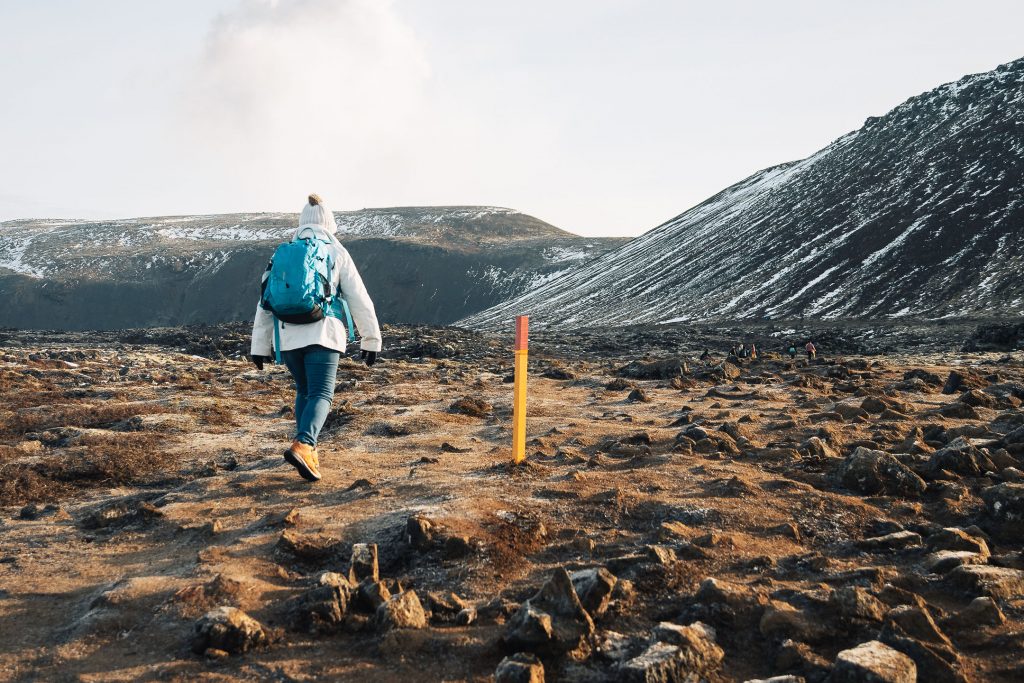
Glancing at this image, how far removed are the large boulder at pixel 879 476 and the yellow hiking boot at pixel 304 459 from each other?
4.53 metres

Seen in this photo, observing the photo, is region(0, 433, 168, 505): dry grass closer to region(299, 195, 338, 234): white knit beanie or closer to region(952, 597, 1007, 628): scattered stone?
region(299, 195, 338, 234): white knit beanie

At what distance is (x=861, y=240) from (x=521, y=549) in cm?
6712

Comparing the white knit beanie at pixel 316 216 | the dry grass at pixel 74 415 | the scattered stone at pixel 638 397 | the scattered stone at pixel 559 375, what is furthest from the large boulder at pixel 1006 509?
the scattered stone at pixel 559 375

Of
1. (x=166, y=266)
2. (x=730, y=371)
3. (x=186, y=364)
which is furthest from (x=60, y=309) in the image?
(x=730, y=371)

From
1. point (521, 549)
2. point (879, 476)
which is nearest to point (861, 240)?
point (879, 476)

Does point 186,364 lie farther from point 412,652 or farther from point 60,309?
point 60,309

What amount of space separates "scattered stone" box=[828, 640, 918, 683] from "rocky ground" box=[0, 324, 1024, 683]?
0.01m

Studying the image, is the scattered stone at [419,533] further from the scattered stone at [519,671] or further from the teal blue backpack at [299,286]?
the teal blue backpack at [299,286]

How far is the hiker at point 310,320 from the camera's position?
243 inches

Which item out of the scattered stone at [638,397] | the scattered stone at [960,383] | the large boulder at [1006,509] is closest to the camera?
the large boulder at [1006,509]

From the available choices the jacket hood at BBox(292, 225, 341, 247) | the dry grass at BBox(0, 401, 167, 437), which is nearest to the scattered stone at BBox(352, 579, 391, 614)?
the jacket hood at BBox(292, 225, 341, 247)

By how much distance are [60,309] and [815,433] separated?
384ft

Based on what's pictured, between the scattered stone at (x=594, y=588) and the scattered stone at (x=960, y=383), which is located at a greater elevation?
the scattered stone at (x=594, y=588)

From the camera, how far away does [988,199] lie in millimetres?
60344
